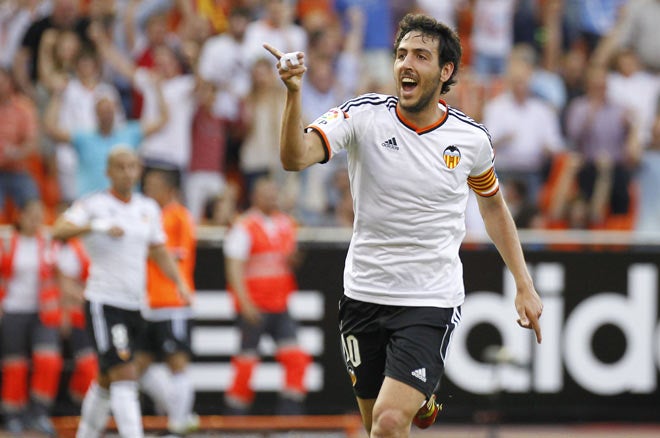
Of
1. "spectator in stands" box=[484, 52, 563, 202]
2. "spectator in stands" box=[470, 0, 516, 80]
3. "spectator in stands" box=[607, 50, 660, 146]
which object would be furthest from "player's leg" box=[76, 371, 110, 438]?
"spectator in stands" box=[607, 50, 660, 146]

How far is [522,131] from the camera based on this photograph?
15391 millimetres

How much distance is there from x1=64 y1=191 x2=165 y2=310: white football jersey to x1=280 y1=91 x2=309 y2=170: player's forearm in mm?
4656

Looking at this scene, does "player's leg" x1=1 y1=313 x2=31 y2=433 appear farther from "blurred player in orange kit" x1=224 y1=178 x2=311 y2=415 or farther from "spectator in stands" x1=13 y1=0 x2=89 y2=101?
"spectator in stands" x1=13 y1=0 x2=89 y2=101

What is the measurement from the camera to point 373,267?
7414 millimetres

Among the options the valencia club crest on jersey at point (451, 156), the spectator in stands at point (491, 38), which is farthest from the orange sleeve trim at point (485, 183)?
the spectator in stands at point (491, 38)

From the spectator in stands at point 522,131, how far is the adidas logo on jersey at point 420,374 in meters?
8.21

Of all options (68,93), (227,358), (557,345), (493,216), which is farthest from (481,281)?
(493,216)

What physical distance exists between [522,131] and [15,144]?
5835mm

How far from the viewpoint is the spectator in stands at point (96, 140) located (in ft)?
46.7

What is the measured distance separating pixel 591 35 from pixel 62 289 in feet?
26.2

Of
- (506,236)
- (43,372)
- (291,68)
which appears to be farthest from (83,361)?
(291,68)

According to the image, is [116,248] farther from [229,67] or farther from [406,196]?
[229,67]

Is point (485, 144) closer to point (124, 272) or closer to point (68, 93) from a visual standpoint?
point (124, 272)

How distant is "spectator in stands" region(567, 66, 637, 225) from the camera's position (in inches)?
594
